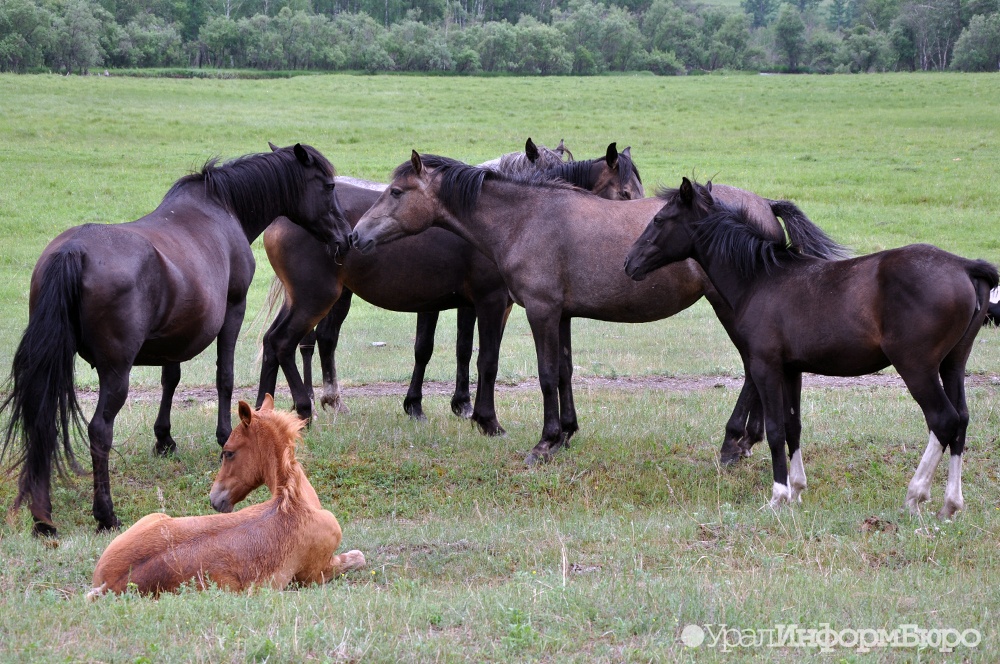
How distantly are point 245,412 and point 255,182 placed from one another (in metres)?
3.54

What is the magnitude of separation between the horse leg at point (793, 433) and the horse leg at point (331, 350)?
15.8ft

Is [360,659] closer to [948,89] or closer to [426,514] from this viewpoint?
[426,514]

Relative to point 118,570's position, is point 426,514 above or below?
below

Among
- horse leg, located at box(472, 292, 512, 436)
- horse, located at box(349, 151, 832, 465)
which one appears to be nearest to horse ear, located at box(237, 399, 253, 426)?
horse, located at box(349, 151, 832, 465)

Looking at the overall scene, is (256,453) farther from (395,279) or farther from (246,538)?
(395,279)

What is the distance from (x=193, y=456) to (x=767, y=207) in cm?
552

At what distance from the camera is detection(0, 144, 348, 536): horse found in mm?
6461

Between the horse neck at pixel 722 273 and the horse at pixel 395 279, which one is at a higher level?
the horse neck at pixel 722 273

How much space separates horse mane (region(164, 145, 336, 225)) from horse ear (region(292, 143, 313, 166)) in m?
0.04

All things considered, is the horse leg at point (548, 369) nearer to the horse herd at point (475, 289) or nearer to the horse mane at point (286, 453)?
the horse herd at point (475, 289)

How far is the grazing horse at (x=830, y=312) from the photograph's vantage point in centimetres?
648

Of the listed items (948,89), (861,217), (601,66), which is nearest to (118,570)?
(861,217)

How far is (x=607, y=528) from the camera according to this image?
6.58 metres

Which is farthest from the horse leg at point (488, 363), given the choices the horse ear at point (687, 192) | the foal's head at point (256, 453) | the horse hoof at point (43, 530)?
the horse hoof at point (43, 530)
